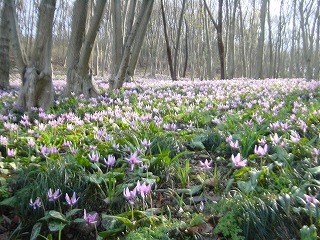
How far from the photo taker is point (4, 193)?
8.14 feet

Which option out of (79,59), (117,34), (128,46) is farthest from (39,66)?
(117,34)

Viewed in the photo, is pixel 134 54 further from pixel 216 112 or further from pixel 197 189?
pixel 197 189

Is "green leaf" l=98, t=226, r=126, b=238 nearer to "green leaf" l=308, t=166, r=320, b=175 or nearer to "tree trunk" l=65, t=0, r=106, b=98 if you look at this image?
"green leaf" l=308, t=166, r=320, b=175

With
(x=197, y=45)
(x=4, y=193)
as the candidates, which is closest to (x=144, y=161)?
(x=4, y=193)

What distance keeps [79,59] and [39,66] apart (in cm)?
180

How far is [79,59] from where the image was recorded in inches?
275

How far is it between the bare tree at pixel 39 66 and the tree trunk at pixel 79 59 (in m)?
1.36

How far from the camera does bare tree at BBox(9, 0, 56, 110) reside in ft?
16.8

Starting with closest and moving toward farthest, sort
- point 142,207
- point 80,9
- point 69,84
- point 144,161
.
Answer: point 142,207 → point 144,161 → point 80,9 → point 69,84

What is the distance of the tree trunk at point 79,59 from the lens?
654 cm

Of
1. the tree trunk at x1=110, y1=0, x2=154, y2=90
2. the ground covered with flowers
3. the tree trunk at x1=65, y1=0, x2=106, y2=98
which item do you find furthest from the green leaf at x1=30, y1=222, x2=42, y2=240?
the tree trunk at x1=110, y1=0, x2=154, y2=90

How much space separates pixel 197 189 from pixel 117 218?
0.76 metres

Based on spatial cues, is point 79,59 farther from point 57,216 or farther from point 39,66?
point 57,216

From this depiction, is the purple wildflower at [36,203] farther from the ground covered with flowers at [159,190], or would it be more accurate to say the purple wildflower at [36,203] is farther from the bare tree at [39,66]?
the bare tree at [39,66]
